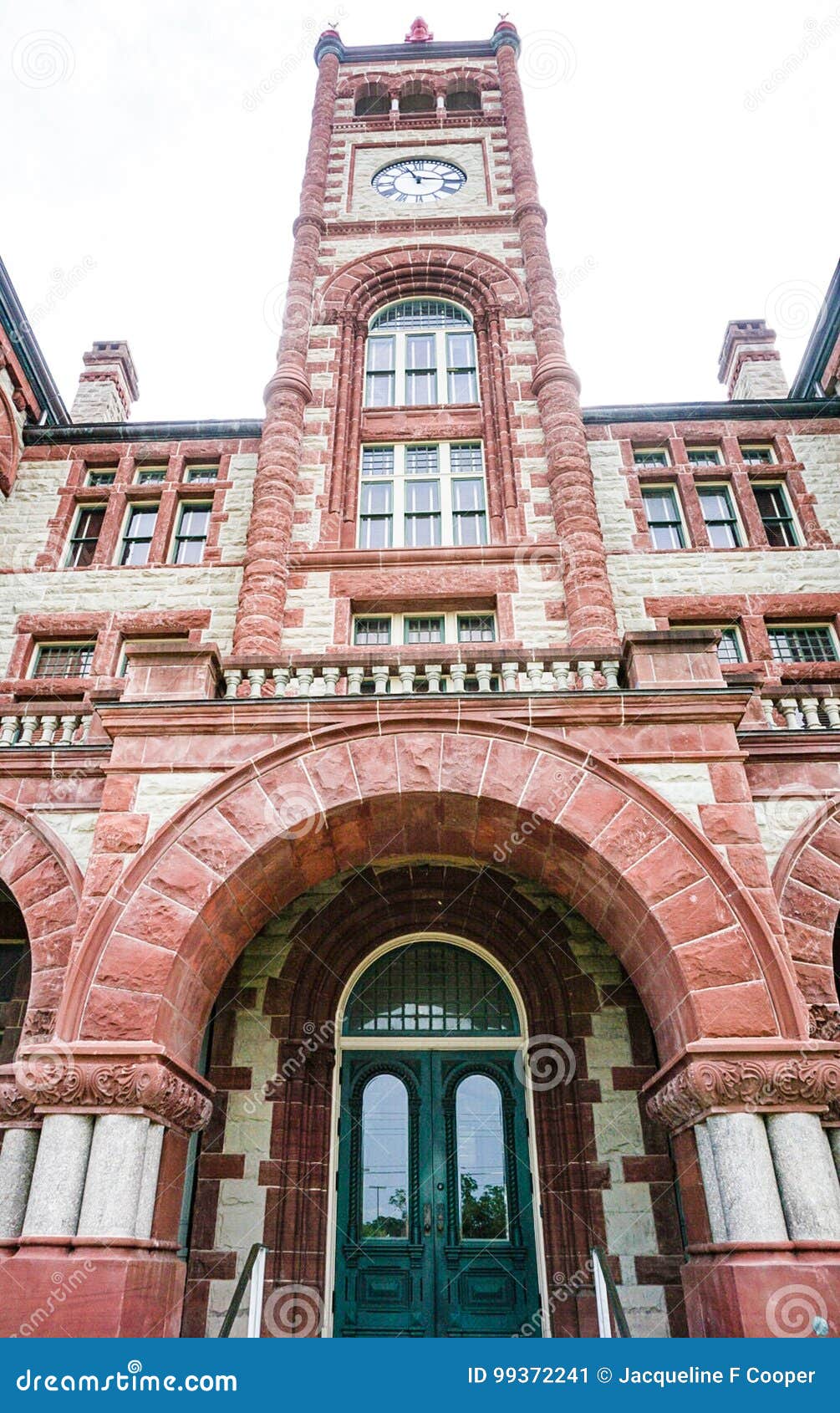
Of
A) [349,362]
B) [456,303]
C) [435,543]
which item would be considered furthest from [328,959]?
[456,303]

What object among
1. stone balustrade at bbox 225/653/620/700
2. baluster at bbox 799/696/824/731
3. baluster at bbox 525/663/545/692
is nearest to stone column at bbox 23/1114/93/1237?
stone balustrade at bbox 225/653/620/700

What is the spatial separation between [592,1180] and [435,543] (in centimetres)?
882

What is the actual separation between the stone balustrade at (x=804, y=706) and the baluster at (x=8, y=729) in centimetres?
767

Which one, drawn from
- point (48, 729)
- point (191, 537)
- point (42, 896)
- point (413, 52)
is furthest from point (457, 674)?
point (413, 52)

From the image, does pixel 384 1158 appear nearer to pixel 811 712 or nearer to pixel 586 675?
pixel 586 675

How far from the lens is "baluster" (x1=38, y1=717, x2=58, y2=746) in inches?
350

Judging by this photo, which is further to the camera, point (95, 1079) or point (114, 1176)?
point (95, 1079)

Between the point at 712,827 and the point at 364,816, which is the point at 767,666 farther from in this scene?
the point at 364,816

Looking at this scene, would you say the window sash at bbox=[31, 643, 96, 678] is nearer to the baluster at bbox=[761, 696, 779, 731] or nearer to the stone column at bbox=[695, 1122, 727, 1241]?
the baluster at bbox=[761, 696, 779, 731]

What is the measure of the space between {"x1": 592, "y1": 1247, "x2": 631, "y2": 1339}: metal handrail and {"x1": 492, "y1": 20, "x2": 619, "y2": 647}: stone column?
19.6 feet

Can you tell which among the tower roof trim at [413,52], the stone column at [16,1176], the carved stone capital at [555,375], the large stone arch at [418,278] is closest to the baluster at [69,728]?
the stone column at [16,1176]

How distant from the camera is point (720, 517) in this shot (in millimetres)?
14594

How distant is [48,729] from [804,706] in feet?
25.1

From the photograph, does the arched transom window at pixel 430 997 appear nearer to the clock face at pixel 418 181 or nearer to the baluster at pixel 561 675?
the baluster at pixel 561 675
